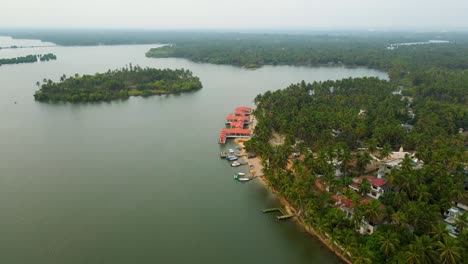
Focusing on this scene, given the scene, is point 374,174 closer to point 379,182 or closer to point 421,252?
point 379,182

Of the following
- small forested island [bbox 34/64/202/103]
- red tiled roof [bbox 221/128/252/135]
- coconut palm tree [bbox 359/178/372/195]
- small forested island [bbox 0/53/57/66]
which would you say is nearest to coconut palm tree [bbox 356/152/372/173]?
coconut palm tree [bbox 359/178/372/195]

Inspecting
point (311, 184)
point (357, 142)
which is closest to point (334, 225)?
point (311, 184)

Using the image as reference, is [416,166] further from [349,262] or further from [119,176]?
[119,176]

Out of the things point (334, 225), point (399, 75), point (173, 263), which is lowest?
point (173, 263)

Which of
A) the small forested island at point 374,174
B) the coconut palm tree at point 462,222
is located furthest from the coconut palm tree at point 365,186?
the coconut palm tree at point 462,222

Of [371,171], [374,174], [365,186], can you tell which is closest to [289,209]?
[365,186]

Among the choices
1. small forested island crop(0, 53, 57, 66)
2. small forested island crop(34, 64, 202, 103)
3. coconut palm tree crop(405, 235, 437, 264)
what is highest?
small forested island crop(0, 53, 57, 66)

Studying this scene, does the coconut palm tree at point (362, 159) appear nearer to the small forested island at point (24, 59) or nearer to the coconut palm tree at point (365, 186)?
the coconut palm tree at point (365, 186)

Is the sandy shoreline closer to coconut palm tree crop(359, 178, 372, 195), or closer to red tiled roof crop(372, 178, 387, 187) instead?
coconut palm tree crop(359, 178, 372, 195)
